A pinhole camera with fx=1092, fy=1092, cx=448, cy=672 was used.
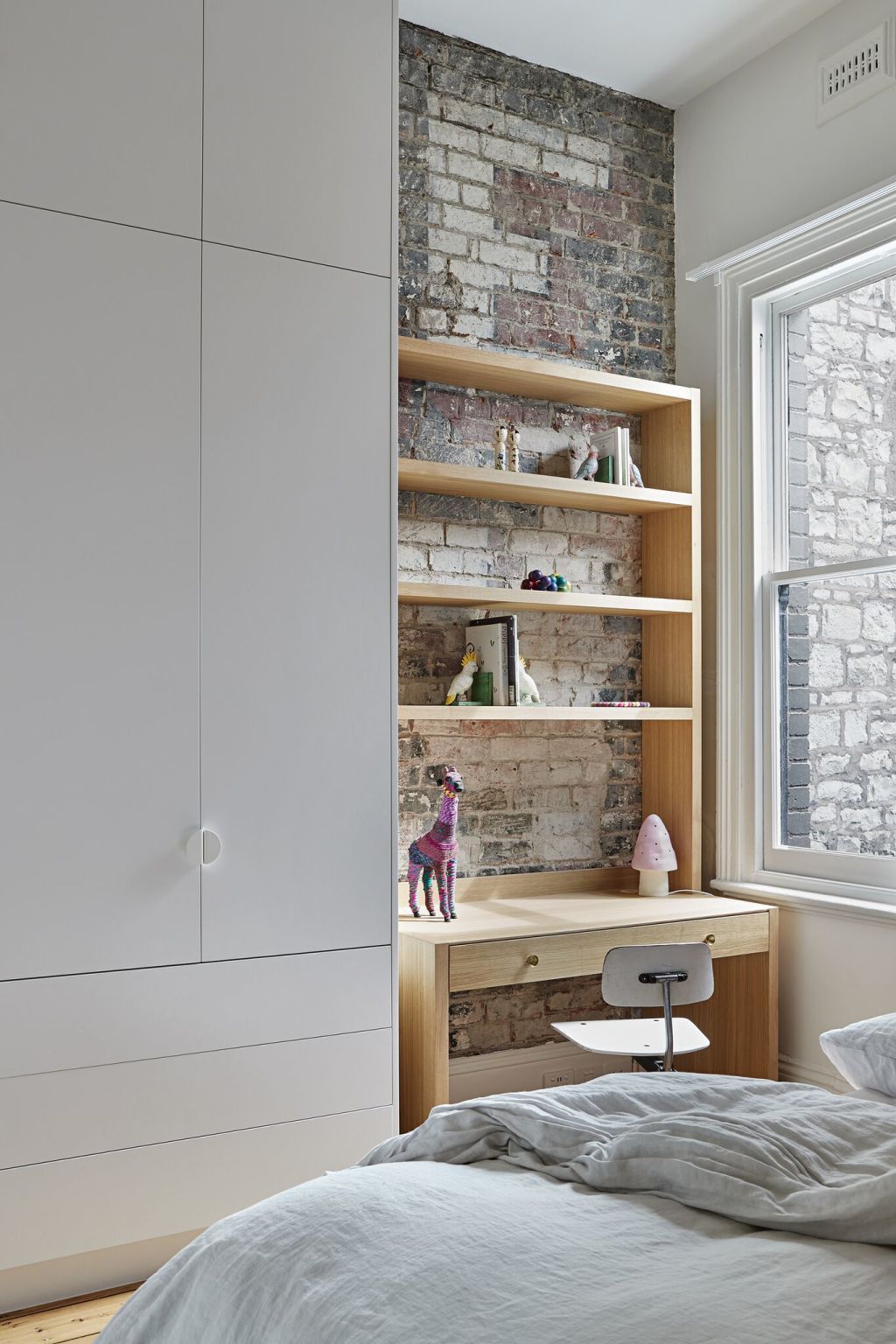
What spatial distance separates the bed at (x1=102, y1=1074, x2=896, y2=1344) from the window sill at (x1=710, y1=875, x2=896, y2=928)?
1440 millimetres

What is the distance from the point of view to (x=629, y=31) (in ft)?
10.5

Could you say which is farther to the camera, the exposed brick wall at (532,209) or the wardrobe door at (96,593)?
the exposed brick wall at (532,209)

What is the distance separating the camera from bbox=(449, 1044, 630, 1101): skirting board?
3.13 meters

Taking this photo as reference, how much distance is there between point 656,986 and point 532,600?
44.1 inches

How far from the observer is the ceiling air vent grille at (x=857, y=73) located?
289 cm

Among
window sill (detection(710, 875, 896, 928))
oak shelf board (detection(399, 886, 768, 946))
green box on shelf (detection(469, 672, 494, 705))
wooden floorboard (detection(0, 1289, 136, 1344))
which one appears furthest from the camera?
green box on shelf (detection(469, 672, 494, 705))

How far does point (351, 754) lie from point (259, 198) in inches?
47.9

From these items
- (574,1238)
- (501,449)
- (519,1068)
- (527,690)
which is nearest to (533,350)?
(501,449)

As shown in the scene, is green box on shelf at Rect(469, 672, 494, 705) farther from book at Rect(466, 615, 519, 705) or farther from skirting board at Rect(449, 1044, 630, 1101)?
skirting board at Rect(449, 1044, 630, 1101)

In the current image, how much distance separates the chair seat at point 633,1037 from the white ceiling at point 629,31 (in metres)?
2.78

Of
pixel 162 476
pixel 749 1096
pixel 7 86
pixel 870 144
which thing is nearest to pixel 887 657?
pixel 870 144

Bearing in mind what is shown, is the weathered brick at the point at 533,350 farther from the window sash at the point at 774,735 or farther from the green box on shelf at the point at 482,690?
the window sash at the point at 774,735

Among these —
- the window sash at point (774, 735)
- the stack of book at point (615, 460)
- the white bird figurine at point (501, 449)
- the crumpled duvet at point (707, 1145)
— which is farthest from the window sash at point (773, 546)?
the crumpled duvet at point (707, 1145)

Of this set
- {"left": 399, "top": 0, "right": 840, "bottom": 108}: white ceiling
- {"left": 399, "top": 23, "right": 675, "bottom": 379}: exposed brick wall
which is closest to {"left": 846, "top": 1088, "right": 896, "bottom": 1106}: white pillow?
{"left": 399, "top": 23, "right": 675, "bottom": 379}: exposed brick wall
